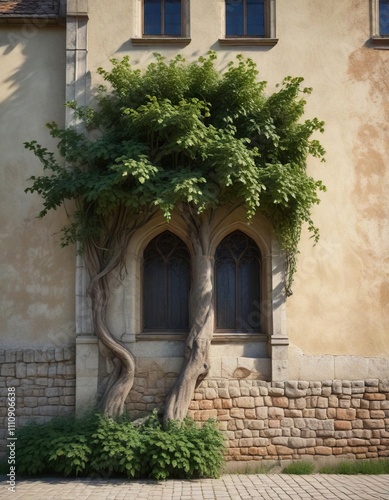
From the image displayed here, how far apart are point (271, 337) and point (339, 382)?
1160 millimetres

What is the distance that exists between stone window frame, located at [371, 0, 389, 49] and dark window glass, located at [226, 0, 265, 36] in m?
1.65

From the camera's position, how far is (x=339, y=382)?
8.77 metres

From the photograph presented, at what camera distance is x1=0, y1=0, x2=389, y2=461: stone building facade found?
28.5ft

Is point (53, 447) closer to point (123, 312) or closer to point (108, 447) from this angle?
point (108, 447)

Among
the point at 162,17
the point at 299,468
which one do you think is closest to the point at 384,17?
the point at 162,17

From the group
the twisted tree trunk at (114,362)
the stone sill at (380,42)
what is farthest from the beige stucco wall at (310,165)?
the twisted tree trunk at (114,362)

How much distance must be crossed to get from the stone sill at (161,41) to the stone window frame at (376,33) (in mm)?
2781

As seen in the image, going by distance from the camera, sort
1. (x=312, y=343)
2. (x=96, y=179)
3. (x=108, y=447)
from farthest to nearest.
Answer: (x=312, y=343), (x=96, y=179), (x=108, y=447)

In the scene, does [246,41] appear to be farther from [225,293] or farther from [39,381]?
[39,381]

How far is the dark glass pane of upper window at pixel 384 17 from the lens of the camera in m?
9.52

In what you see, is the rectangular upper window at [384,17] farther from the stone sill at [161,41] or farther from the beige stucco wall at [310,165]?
the stone sill at [161,41]

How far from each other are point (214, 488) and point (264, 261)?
10.7ft

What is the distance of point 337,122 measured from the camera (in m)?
9.25

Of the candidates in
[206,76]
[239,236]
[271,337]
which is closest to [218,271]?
[239,236]
